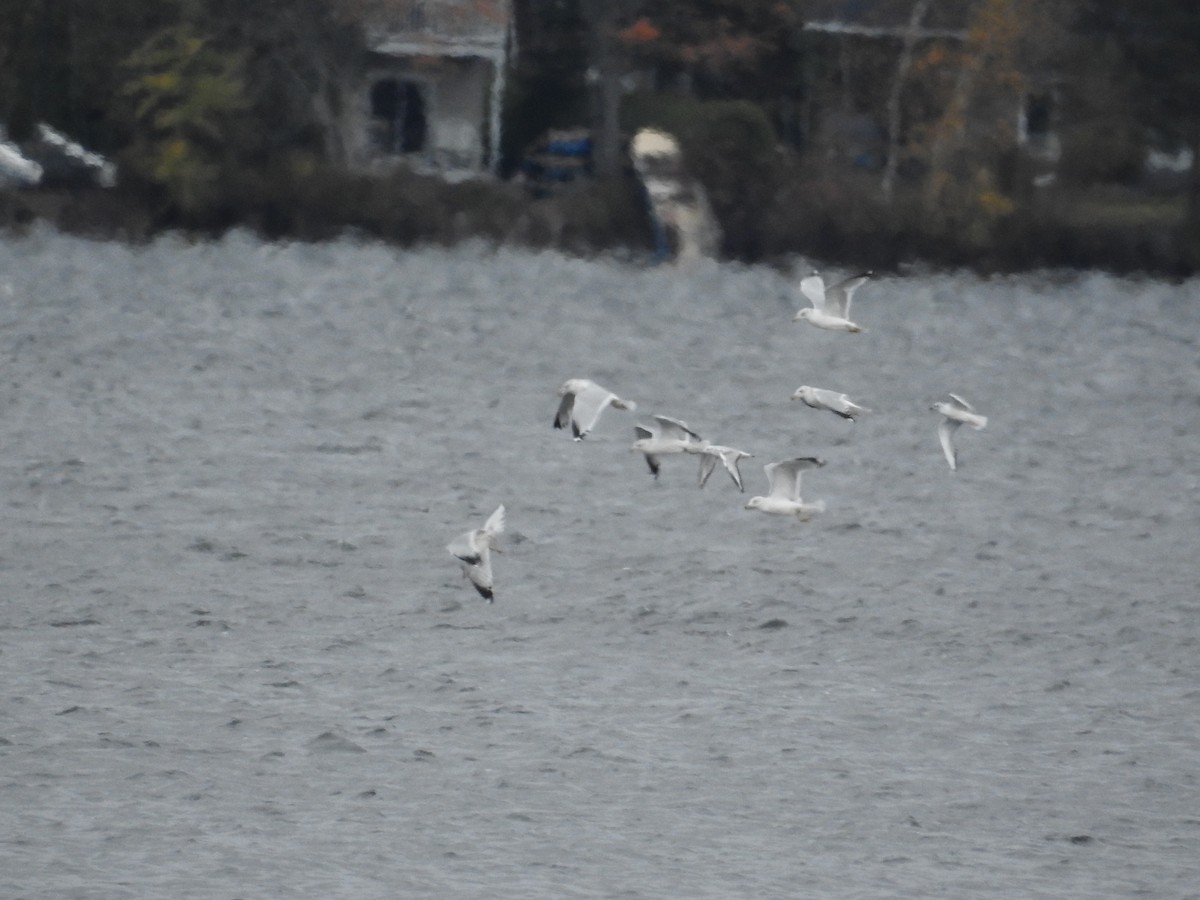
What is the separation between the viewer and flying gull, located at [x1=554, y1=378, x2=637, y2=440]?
16531 millimetres

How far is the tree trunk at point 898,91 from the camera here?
4891cm

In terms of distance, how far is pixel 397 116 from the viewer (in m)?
53.8

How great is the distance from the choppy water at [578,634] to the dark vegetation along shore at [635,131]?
879cm

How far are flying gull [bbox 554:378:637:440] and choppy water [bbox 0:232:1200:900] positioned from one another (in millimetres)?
1889

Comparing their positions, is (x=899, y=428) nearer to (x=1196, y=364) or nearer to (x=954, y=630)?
(x=1196, y=364)

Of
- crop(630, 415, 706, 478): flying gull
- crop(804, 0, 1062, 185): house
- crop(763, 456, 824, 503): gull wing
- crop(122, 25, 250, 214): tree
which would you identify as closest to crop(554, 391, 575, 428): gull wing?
crop(630, 415, 706, 478): flying gull

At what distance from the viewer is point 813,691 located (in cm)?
1805

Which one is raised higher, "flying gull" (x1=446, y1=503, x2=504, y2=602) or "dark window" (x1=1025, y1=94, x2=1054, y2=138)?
"flying gull" (x1=446, y1=503, x2=504, y2=602)

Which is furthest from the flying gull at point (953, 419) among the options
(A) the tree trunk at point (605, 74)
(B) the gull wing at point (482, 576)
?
(A) the tree trunk at point (605, 74)

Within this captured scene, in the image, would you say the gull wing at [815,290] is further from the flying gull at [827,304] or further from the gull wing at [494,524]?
the gull wing at [494,524]

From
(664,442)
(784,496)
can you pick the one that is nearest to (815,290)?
(784,496)

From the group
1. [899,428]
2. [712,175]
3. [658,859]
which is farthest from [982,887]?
[712,175]

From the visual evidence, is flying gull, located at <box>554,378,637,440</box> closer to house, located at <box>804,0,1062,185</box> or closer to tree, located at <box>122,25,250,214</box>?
tree, located at <box>122,25,250,214</box>

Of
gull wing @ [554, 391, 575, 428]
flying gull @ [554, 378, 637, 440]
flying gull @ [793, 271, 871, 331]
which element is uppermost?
flying gull @ [793, 271, 871, 331]
